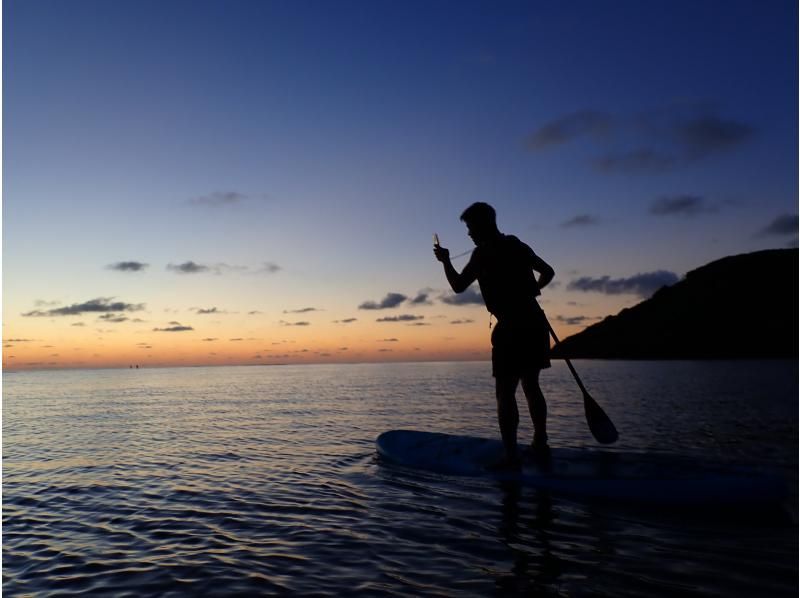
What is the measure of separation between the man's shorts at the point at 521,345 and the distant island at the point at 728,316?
587 feet

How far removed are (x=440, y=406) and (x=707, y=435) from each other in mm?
14425

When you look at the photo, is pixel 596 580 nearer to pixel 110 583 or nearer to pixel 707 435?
pixel 110 583

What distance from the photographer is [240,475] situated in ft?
34.2

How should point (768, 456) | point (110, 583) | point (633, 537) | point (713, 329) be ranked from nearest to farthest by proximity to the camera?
point (110, 583) < point (633, 537) < point (768, 456) < point (713, 329)

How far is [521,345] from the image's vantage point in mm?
8344

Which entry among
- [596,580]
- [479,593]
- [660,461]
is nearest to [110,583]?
[479,593]

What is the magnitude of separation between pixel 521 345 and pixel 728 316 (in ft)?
644

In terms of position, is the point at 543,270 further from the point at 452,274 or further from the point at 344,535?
the point at 344,535

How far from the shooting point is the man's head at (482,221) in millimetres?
8367

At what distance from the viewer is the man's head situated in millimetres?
8367

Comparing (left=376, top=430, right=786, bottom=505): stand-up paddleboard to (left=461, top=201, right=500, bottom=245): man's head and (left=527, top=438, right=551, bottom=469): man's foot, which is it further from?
(left=461, top=201, right=500, bottom=245): man's head

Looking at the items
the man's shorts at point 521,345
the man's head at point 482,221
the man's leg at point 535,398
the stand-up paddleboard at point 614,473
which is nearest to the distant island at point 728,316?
the stand-up paddleboard at point 614,473

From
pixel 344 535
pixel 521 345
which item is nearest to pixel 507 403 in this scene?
pixel 521 345

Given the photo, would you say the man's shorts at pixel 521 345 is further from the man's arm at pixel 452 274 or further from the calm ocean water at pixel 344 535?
the calm ocean water at pixel 344 535
